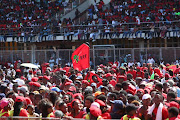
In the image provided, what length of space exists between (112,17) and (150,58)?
25.0 feet

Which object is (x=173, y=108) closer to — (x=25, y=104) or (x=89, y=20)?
(x=25, y=104)

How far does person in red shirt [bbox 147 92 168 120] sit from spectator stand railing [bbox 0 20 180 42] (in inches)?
843

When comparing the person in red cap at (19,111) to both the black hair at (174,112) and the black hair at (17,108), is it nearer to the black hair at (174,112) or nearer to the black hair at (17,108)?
the black hair at (17,108)

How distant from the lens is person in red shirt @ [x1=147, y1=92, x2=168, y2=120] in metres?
6.78

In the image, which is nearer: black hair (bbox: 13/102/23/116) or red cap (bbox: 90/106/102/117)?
red cap (bbox: 90/106/102/117)

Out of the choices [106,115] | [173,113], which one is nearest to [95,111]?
[106,115]

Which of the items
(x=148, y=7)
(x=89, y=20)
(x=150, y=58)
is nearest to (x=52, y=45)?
(x=89, y=20)

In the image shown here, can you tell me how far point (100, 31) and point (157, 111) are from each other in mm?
22790

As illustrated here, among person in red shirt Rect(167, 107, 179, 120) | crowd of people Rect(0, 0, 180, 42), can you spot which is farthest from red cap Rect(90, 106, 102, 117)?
crowd of people Rect(0, 0, 180, 42)

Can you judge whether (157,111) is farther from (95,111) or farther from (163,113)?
(95,111)

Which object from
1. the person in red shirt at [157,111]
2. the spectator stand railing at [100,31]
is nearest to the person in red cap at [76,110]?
the person in red shirt at [157,111]

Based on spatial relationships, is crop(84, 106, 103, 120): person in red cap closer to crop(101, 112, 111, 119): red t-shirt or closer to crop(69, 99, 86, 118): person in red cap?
crop(101, 112, 111, 119): red t-shirt

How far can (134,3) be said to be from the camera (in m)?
31.3

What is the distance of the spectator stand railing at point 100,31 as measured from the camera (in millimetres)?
28188
